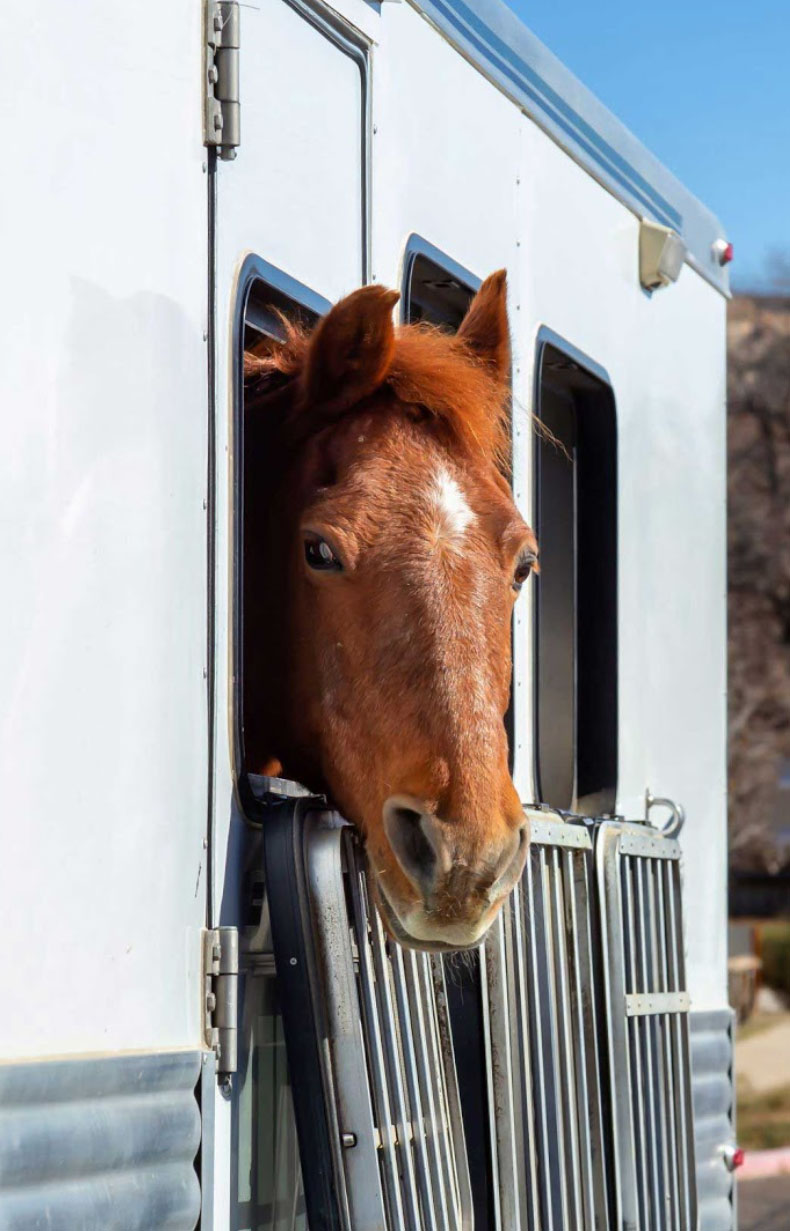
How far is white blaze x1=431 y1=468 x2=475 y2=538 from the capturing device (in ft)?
9.51

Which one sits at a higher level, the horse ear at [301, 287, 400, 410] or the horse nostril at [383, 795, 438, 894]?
the horse ear at [301, 287, 400, 410]

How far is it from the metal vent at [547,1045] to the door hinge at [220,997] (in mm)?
767

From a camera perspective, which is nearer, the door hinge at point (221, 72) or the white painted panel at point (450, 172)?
the door hinge at point (221, 72)

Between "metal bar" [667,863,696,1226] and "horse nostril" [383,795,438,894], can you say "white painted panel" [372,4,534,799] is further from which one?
"horse nostril" [383,795,438,894]

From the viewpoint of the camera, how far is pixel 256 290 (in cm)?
329

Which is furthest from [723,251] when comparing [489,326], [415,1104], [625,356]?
[415,1104]

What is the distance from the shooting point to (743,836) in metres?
20.8

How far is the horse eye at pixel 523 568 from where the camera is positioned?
10.2ft

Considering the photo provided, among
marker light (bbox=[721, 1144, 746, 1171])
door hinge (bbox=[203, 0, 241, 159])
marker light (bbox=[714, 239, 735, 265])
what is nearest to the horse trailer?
door hinge (bbox=[203, 0, 241, 159])

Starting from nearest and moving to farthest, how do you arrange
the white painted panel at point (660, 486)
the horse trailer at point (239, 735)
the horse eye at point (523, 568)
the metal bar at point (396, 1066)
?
the horse trailer at point (239, 735) < the metal bar at point (396, 1066) < the horse eye at point (523, 568) < the white painted panel at point (660, 486)

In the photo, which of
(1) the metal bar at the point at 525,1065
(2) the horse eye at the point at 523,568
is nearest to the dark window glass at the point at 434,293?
(2) the horse eye at the point at 523,568

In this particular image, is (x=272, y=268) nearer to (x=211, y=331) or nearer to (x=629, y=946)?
(x=211, y=331)

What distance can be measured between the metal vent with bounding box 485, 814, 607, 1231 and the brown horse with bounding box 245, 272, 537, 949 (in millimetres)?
661

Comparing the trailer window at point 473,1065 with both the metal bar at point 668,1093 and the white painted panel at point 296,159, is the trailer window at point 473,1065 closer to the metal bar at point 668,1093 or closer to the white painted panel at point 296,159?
the white painted panel at point 296,159
